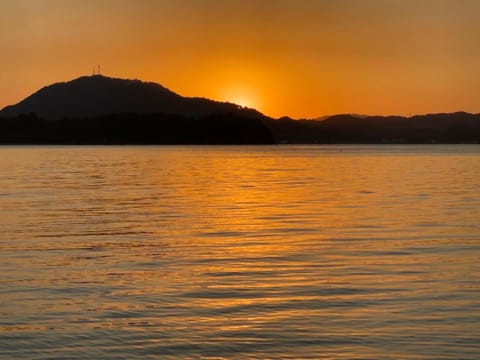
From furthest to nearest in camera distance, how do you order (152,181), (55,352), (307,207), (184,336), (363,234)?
(152,181)
(307,207)
(363,234)
(184,336)
(55,352)

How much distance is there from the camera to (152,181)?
61.8 metres

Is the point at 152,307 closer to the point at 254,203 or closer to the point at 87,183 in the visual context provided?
the point at 254,203

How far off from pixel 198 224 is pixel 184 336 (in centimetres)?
1730

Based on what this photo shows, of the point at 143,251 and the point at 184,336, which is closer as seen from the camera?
the point at 184,336

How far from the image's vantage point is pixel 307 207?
1501 inches

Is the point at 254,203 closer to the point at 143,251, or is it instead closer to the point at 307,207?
the point at 307,207

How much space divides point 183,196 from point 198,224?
15.4m

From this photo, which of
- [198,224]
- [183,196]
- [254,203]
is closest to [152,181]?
[183,196]

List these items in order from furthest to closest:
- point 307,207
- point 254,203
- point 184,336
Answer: point 254,203
point 307,207
point 184,336

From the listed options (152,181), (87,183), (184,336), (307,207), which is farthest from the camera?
(152,181)

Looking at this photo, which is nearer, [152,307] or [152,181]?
[152,307]

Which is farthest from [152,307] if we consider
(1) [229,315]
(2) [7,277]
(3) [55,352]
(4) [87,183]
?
(4) [87,183]

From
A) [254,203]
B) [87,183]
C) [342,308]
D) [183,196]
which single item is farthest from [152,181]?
[342,308]

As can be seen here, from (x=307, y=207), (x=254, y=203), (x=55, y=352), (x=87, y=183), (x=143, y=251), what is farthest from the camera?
(x=87, y=183)
